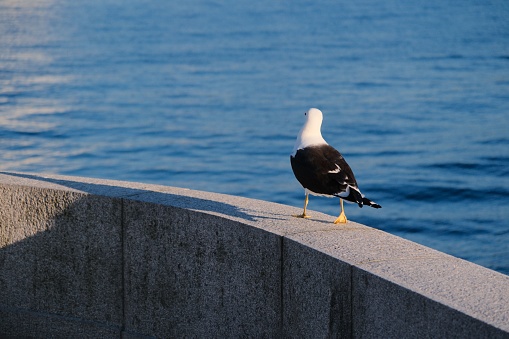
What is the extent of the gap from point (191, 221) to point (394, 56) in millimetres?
38340

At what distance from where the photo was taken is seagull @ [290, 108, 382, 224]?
5969mm

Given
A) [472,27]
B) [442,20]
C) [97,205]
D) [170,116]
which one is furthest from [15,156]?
[442,20]

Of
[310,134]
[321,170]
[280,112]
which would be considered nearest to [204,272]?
[321,170]

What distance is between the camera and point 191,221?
6.01 metres

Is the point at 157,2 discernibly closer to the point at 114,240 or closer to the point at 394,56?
the point at 394,56

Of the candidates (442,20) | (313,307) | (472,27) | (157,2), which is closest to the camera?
(313,307)

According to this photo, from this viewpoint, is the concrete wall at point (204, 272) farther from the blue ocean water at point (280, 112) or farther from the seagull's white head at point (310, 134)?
the blue ocean water at point (280, 112)

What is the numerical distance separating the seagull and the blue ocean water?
308 inches

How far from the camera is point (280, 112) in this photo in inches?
1116

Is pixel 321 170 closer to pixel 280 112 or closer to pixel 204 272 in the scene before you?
pixel 204 272

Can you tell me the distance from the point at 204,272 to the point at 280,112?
73.8ft

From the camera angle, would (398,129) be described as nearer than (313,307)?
No

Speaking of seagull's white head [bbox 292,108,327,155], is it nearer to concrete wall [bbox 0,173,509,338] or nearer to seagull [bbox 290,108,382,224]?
seagull [bbox 290,108,382,224]

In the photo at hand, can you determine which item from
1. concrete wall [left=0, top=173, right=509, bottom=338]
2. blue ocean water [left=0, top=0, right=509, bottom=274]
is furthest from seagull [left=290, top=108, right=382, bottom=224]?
blue ocean water [left=0, top=0, right=509, bottom=274]
